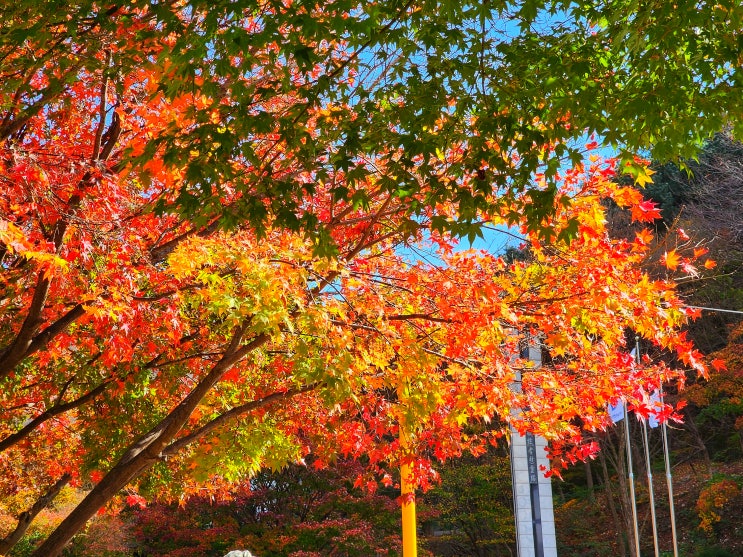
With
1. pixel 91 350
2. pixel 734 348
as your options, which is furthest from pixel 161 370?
pixel 734 348

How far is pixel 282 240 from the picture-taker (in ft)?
22.5

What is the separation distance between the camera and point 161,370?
29.3 ft

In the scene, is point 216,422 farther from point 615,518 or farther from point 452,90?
point 615,518

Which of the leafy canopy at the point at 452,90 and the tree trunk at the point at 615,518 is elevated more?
the leafy canopy at the point at 452,90

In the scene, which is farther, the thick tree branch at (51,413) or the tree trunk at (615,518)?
the tree trunk at (615,518)

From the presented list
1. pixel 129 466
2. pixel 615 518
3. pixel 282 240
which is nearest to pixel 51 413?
pixel 129 466

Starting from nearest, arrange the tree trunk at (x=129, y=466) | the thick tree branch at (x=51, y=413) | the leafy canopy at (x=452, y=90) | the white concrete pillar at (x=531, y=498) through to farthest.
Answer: the leafy canopy at (x=452, y=90), the tree trunk at (x=129, y=466), the thick tree branch at (x=51, y=413), the white concrete pillar at (x=531, y=498)

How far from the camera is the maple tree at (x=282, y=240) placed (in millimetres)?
4508

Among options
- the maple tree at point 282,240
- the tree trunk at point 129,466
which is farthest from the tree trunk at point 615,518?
the tree trunk at point 129,466

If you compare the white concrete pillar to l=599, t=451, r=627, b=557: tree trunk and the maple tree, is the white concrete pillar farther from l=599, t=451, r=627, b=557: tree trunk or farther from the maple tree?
the maple tree

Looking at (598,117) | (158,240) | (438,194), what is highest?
(158,240)

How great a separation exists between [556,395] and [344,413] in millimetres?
2210

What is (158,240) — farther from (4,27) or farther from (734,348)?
(734,348)

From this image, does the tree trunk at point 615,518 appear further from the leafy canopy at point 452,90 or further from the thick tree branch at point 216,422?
the leafy canopy at point 452,90
